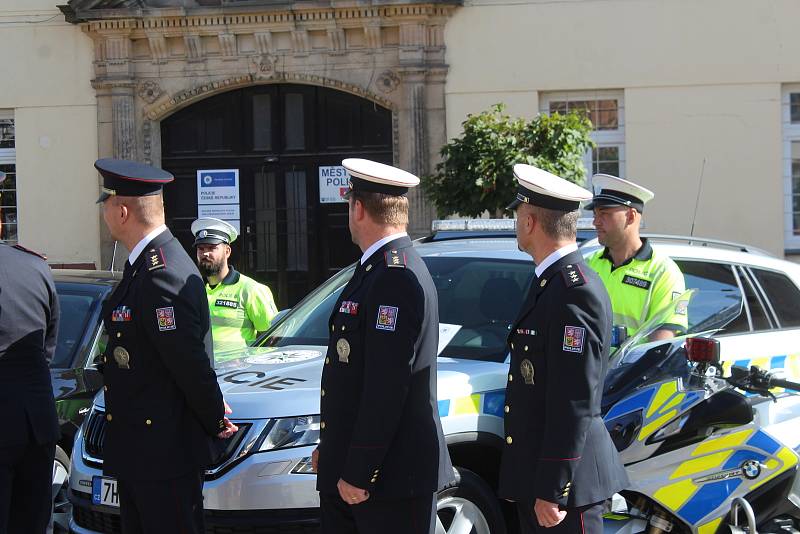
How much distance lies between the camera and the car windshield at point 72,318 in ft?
20.1

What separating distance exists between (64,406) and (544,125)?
6284mm

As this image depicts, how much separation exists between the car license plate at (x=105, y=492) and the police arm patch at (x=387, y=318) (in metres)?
1.73

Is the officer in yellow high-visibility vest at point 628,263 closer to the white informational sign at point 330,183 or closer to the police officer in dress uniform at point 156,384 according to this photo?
the police officer in dress uniform at point 156,384

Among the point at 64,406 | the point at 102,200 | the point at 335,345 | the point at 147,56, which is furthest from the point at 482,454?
the point at 147,56

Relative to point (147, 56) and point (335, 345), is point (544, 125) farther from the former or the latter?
point (335, 345)

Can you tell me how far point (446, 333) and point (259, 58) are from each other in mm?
9870

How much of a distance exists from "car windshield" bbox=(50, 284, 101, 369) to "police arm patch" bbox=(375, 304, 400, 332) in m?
3.21

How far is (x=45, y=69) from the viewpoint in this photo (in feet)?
47.6

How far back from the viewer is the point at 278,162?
14.4m

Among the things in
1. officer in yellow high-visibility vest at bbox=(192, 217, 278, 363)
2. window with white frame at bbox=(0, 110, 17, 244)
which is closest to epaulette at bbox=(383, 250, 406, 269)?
officer in yellow high-visibility vest at bbox=(192, 217, 278, 363)

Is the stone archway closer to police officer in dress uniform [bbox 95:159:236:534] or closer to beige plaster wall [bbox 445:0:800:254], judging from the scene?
beige plaster wall [bbox 445:0:800:254]

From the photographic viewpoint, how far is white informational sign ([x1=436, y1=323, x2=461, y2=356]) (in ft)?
16.3

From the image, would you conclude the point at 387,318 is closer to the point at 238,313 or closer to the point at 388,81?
the point at 238,313

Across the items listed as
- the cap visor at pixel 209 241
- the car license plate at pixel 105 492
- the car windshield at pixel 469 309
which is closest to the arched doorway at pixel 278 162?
the cap visor at pixel 209 241
